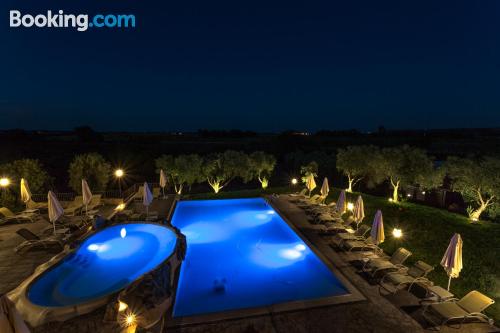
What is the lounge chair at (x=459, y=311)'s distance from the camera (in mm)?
6496

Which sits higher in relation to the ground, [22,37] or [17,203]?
[22,37]

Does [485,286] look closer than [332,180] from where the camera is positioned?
Yes

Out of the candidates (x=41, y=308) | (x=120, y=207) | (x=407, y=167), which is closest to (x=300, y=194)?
(x=407, y=167)

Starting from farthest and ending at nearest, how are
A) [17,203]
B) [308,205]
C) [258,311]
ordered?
[308,205] → [17,203] → [258,311]

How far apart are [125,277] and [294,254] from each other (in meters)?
6.55

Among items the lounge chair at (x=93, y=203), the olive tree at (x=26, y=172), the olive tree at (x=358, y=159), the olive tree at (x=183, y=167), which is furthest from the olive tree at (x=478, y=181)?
the olive tree at (x=26, y=172)

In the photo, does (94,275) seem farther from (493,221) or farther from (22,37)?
(22,37)

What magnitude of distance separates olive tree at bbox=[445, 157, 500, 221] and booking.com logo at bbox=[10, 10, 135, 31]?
63.9ft

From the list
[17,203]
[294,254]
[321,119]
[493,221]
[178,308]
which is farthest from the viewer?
[321,119]

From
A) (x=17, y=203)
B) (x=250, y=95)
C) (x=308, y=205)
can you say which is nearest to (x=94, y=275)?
(x=17, y=203)

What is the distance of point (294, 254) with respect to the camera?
37.9ft

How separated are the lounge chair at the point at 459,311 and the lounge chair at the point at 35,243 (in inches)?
478

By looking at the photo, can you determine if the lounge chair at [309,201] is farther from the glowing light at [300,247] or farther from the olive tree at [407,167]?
the glowing light at [300,247]

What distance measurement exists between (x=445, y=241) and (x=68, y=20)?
22.2m
